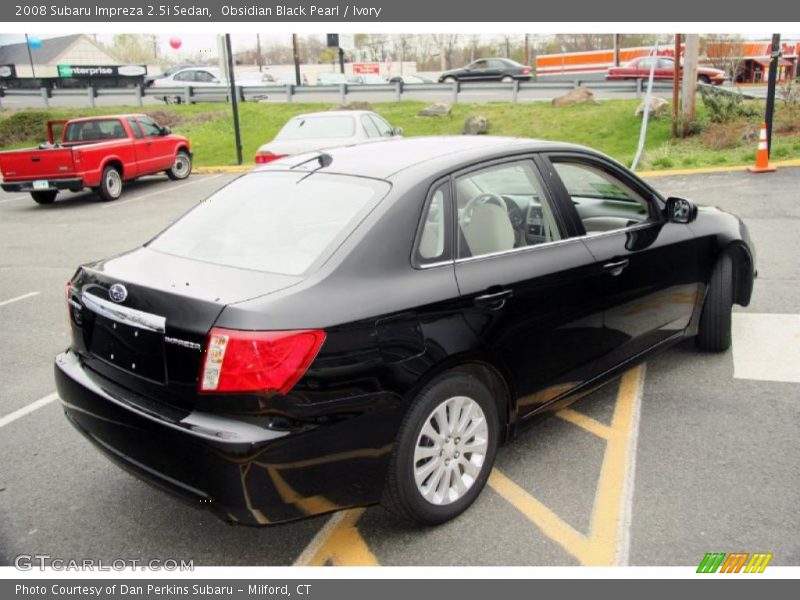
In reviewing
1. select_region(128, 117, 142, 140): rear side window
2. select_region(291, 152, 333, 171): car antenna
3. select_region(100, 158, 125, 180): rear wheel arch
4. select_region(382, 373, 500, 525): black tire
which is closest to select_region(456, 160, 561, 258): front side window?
select_region(382, 373, 500, 525): black tire

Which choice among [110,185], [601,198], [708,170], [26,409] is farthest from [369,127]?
[26,409]

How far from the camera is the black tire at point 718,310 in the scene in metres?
4.73

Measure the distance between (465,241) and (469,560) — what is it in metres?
1.39

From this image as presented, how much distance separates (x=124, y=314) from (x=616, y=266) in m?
2.52

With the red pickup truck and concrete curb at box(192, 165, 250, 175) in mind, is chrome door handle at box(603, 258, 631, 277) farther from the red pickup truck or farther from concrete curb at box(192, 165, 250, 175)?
concrete curb at box(192, 165, 250, 175)

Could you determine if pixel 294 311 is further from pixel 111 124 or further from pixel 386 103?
pixel 386 103

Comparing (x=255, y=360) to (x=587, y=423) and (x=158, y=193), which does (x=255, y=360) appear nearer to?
(x=587, y=423)

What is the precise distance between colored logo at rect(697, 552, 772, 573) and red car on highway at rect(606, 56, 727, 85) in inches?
1108

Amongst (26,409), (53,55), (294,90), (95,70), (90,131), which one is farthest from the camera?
(53,55)

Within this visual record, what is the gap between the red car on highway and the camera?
27.8 m

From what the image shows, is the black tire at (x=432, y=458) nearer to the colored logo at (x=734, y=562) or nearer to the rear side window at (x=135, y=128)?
the colored logo at (x=734, y=562)

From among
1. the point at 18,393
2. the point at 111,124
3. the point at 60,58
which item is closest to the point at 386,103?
the point at 111,124

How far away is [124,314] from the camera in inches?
115

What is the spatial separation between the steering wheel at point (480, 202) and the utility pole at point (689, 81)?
44.1 ft
